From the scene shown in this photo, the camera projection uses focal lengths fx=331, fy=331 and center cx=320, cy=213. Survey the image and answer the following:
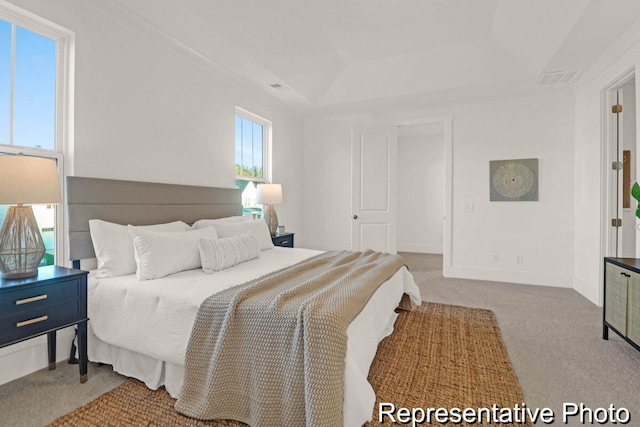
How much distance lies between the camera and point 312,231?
222 inches

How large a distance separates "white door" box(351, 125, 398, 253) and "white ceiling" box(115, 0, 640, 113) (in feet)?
1.89

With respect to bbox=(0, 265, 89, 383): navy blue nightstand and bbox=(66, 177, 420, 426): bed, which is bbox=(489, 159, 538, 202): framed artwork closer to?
bbox=(66, 177, 420, 426): bed

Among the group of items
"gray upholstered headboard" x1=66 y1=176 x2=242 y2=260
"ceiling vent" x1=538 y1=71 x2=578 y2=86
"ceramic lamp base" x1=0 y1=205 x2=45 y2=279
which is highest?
"ceiling vent" x1=538 y1=71 x2=578 y2=86

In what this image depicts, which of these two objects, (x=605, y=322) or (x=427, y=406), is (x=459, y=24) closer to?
(x=605, y=322)

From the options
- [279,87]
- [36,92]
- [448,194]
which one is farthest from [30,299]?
[448,194]

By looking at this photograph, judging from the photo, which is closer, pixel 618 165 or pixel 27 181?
pixel 27 181

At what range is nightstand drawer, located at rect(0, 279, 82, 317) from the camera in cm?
166

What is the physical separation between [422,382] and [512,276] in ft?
10.8

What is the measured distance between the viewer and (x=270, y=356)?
1.51 meters

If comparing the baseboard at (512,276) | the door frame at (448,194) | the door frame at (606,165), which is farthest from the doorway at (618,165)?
the door frame at (448,194)

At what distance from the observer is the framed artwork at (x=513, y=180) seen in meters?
4.45

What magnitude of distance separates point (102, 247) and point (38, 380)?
2.83ft

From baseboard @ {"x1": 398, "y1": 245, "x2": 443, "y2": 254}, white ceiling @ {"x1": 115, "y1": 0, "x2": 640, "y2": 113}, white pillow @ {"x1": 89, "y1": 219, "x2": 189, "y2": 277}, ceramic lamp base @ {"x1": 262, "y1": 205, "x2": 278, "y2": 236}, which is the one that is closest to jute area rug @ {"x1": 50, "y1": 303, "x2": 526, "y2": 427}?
white pillow @ {"x1": 89, "y1": 219, "x2": 189, "y2": 277}

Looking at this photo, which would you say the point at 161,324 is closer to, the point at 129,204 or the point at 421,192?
the point at 129,204
